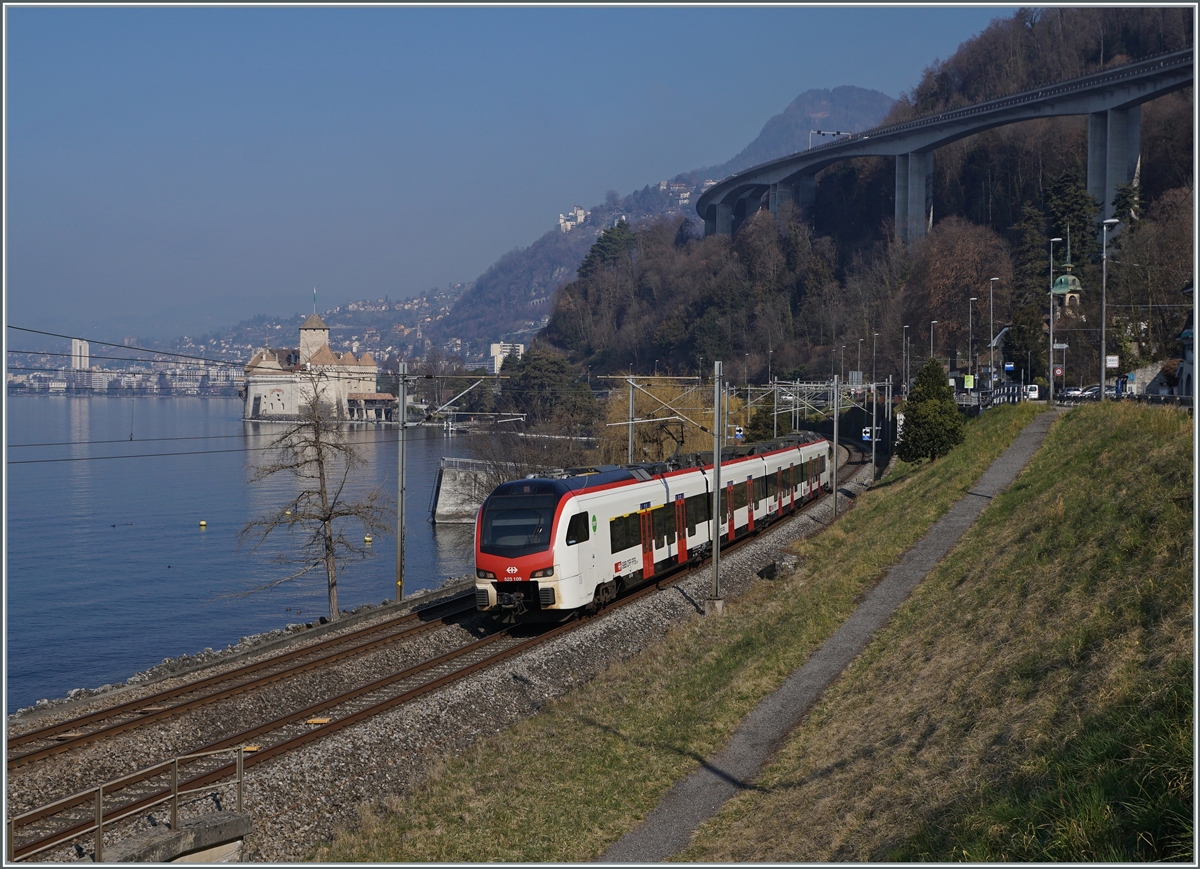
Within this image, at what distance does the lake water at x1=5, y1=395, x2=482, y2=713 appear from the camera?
35.8 metres

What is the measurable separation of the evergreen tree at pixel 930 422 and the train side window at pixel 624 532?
23.4m

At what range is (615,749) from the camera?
13945 millimetres

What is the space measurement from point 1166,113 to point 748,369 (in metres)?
48.6

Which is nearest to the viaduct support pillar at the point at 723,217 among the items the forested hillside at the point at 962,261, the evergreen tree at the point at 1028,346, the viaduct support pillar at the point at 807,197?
the forested hillside at the point at 962,261

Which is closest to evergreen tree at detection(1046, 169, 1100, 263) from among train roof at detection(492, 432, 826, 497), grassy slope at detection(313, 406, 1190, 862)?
train roof at detection(492, 432, 826, 497)

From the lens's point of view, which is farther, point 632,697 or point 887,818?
point 632,697

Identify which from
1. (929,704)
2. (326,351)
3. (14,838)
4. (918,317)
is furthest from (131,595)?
(326,351)

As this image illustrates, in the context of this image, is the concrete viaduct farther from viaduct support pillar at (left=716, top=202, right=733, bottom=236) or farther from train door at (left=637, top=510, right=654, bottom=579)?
train door at (left=637, top=510, right=654, bottom=579)

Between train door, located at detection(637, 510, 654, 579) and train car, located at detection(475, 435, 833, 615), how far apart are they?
23mm

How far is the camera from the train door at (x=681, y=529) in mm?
26236

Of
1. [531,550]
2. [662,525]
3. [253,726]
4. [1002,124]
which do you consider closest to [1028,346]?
[662,525]

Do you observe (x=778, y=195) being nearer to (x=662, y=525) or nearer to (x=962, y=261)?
(x=962, y=261)

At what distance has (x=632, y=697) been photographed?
16.6 metres

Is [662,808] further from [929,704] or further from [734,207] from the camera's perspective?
[734,207]
